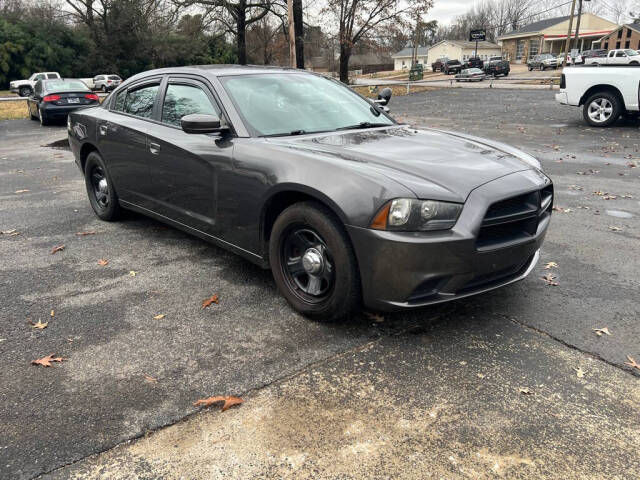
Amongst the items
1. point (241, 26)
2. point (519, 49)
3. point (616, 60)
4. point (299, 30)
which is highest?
point (519, 49)

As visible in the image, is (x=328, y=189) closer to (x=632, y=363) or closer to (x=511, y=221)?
(x=511, y=221)

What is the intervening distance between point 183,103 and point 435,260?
267 cm

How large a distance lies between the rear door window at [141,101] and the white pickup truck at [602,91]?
1071 cm

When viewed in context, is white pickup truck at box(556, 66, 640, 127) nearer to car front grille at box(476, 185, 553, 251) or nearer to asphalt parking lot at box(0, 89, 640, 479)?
asphalt parking lot at box(0, 89, 640, 479)

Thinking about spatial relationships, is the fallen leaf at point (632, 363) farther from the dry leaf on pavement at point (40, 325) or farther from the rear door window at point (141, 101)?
the rear door window at point (141, 101)

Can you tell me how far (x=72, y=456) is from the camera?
7.76ft

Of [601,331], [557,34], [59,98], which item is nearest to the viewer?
[601,331]

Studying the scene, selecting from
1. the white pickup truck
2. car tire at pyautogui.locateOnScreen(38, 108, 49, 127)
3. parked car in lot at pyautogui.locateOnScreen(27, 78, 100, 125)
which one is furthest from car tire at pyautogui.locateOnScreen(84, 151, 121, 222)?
car tire at pyautogui.locateOnScreen(38, 108, 49, 127)

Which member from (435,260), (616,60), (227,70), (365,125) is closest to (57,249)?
(227,70)

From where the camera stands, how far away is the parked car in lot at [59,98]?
16.9m

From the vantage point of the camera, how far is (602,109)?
1293 cm

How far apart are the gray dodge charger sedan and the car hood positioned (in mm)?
12

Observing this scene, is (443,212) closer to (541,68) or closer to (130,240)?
(130,240)

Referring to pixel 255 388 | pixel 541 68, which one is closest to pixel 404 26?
pixel 541 68
